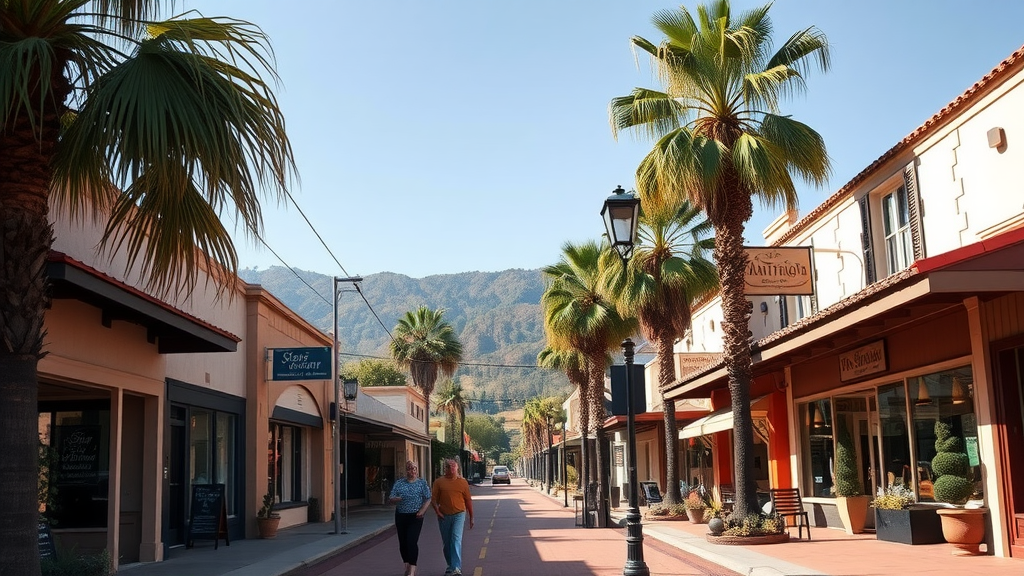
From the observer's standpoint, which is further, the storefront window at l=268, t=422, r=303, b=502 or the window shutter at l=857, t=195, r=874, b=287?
the storefront window at l=268, t=422, r=303, b=502

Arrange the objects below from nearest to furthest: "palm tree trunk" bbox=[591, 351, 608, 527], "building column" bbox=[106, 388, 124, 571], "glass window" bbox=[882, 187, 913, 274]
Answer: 1. "building column" bbox=[106, 388, 124, 571]
2. "glass window" bbox=[882, 187, 913, 274]
3. "palm tree trunk" bbox=[591, 351, 608, 527]

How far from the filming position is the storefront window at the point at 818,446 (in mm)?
20484

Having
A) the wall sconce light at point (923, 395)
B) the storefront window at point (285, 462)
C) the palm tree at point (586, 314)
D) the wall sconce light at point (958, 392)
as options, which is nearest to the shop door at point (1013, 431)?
the wall sconce light at point (958, 392)

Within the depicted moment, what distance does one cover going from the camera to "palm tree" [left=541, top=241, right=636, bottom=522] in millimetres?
30391

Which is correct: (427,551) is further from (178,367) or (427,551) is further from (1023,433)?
(1023,433)

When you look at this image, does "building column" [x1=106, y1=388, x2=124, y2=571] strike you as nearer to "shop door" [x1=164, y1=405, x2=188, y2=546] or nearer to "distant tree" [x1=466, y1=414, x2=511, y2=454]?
"shop door" [x1=164, y1=405, x2=188, y2=546]

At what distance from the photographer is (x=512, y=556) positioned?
17.3 m

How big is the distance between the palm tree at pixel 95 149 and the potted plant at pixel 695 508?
18278 mm

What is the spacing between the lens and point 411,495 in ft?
43.8

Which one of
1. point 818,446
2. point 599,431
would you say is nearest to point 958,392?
point 818,446

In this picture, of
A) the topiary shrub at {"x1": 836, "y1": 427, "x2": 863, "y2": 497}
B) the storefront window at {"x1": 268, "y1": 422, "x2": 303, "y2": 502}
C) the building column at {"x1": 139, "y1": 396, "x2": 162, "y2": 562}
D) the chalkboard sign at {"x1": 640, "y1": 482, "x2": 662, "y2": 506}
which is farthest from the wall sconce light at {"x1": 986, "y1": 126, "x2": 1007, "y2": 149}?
the storefront window at {"x1": 268, "y1": 422, "x2": 303, "y2": 502}

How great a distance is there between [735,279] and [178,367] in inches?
427

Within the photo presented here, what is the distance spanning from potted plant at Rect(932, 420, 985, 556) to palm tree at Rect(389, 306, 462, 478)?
46.7 meters

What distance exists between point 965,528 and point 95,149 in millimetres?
12270
